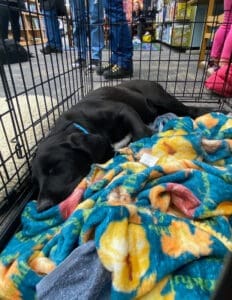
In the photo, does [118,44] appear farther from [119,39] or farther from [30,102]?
[30,102]

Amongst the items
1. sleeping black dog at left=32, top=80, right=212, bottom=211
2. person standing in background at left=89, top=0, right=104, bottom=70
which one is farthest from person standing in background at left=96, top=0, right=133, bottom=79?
sleeping black dog at left=32, top=80, right=212, bottom=211

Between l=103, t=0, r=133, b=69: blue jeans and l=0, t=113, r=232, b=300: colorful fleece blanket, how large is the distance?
1.50 meters

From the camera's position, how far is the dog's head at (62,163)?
0.84 meters

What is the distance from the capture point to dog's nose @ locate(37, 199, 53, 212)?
2.63ft

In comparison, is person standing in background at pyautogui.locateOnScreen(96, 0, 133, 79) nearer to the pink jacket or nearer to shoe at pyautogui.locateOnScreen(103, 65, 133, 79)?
shoe at pyautogui.locateOnScreen(103, 65, 133, 79)

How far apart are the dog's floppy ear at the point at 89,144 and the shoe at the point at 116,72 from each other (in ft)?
4.16

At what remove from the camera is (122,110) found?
49.4 inches

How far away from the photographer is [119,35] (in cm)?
212

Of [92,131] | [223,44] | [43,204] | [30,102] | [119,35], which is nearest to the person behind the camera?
[43,204]

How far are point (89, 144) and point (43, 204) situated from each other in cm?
28

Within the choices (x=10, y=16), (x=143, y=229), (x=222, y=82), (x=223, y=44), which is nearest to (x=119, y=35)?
(x=223, y=44)

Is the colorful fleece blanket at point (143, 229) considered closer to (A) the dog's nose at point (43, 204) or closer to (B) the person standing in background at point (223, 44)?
(A) the dog's nose at point (43, 204)

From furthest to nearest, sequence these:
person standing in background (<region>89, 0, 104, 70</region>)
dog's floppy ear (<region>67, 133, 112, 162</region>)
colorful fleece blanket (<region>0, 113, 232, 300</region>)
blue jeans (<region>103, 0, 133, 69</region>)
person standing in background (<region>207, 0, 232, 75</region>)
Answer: person standing in background (<region>89, 0, 104, 70</region>) < blue jeans (<region>103, 0, 133, 69</region>) < person standing in background (<region>207, 0, 232, 75</region>) < dog's floppy ear (<region>67, 133, 112, 162</region>) < colorful fleece blanket (<region>0, 113, 232, 300</region>)

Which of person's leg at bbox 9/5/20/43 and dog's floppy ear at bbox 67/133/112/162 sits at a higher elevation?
person's leg at bbox 9/5/20/43
